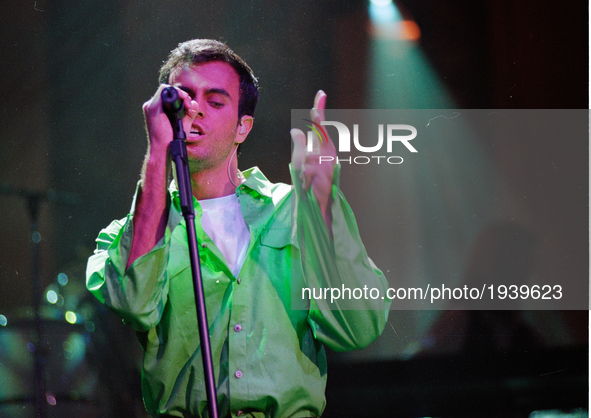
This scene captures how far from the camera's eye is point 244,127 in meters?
1.88

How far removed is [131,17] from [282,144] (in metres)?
0.71

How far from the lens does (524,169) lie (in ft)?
6.79

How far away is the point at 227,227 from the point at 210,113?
348 mm

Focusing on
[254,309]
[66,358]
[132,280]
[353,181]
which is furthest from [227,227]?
[66,358]

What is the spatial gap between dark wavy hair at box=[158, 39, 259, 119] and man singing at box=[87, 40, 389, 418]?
2 centimetres

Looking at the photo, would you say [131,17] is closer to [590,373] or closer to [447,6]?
→ [447,6]

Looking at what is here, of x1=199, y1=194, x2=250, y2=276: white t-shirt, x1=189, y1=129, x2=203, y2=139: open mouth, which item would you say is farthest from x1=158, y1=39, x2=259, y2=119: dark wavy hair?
x1=199, y1=194, x2=250, y2=276: white t-shirt

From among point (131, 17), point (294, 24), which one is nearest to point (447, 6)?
point (294, 24)

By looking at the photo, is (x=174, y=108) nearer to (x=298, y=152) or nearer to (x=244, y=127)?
(x=298, y=152)

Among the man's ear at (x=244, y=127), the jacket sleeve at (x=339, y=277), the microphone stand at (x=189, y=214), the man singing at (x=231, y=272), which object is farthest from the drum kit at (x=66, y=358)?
the microphone stand at (x=189, y=214)

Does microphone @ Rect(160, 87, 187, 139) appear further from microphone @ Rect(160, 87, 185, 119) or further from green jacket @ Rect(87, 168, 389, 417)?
green jacket @ Rect(87, 168, 389, 417)

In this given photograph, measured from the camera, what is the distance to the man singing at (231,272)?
141 cm

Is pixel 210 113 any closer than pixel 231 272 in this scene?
No

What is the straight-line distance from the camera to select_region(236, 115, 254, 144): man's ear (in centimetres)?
186
